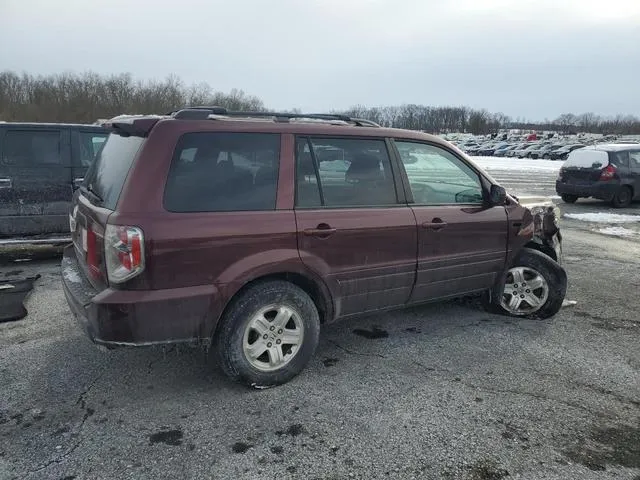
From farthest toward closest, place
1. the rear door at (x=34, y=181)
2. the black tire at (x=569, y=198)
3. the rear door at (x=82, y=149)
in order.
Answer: the black tire at (x=569, y=198) → the rear door at (x=82, y=149) → the rear door at (x=34, y=181)

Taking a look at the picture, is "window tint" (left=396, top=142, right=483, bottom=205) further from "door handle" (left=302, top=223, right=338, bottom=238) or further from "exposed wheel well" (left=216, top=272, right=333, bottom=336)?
"exposed wheel well" (left=216, top=272, right=333, bottom=336)

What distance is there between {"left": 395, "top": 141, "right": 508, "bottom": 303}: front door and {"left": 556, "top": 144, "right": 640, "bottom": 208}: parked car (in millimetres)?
10571

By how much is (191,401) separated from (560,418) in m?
2.35

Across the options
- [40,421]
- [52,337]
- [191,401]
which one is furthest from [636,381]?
[52,337]

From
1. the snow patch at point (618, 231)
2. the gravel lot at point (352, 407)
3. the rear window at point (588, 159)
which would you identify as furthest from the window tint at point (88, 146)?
the rear window at point (588, 159)

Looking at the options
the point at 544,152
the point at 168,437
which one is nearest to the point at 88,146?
the point at 168,437

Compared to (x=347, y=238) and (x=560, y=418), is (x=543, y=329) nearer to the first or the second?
(x=560, y=418)

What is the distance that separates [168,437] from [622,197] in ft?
45.7

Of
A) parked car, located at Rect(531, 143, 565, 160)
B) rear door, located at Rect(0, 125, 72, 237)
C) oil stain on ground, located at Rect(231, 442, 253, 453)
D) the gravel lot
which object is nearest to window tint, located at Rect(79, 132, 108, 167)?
rear door, located at Rect(0, 125, 72, 237)

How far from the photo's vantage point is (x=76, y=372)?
378 cm

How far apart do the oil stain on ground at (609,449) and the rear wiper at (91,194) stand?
325 centimetres

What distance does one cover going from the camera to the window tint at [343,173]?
3.66m

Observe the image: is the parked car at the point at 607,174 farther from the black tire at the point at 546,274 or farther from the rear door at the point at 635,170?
the black tire at the point at 546,274

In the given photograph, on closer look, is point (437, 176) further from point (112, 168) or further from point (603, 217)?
point (603, 217)
